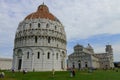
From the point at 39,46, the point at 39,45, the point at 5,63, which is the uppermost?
the point at 39,45

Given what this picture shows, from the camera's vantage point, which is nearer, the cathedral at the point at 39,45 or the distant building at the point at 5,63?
the cathedral at the point at 39,45

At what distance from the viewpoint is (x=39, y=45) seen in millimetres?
59531

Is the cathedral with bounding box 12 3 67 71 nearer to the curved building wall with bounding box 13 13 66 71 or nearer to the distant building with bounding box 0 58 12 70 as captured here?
the curved building wall with bounding box 13 13 66 71

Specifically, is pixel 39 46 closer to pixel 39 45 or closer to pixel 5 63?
pixel 39 45

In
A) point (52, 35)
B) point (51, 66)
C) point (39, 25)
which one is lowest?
point (51, 66)

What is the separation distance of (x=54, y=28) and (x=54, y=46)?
6778 mm

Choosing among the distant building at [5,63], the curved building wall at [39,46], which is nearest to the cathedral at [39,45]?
the curved building wall at [39,46]

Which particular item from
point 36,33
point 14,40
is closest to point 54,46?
point 36,33

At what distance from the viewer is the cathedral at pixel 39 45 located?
58.9 metres

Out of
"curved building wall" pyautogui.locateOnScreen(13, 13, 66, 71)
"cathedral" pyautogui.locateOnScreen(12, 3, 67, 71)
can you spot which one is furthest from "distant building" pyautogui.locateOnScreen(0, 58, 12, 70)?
"curved building wall" pyautogui.locateOnScreen(13, 13, 66, 71)

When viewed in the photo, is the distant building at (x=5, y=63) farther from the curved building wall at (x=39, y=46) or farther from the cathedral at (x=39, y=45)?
the curved building wall at (x=39, y=46)

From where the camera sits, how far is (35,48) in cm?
5941

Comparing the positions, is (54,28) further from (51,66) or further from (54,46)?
(51,66)

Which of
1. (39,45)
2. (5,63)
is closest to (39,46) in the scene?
(39,45)
